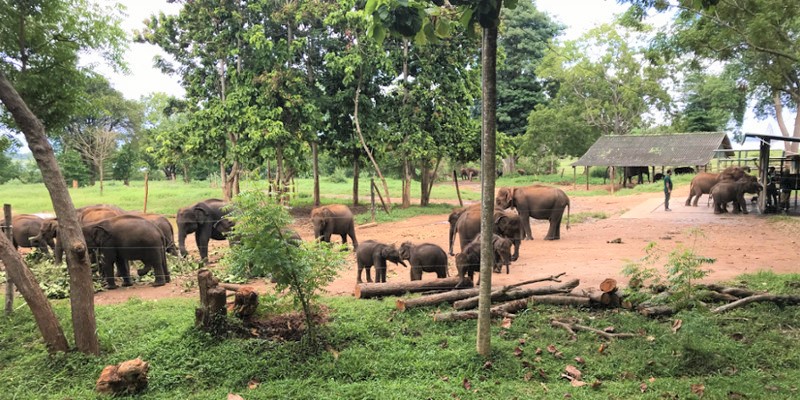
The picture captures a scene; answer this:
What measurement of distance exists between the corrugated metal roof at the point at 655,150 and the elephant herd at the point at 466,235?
799 inches

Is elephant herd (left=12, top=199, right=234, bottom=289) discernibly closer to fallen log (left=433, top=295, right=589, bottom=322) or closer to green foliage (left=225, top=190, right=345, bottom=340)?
green foliage (left=225, top=190, right=345, bottom=340)

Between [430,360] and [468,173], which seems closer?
[430,360]

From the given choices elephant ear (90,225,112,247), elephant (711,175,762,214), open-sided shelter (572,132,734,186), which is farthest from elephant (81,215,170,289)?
open-sided shelter (572,132,734,186)

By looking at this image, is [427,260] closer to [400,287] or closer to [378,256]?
[378,256]

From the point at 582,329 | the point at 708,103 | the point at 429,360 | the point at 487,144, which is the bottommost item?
the point at 429,360

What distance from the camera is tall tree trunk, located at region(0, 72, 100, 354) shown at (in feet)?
18.9

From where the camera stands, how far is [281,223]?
5.64 meters

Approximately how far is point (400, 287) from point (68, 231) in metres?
4.47

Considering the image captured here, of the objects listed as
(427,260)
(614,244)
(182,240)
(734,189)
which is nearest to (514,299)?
(427,260)

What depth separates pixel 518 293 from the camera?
295 inches

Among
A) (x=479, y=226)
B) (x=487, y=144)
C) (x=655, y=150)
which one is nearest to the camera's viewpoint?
(x=487, y=144)

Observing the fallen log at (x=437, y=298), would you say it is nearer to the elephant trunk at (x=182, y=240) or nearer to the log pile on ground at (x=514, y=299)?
the log pile on ground at (x=514, y=299)

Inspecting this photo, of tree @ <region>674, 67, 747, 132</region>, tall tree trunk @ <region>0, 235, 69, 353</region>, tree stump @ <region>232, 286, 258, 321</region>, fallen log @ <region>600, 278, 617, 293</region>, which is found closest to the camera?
tall tree trunk @ <region>0, 235, 69, 353</region>

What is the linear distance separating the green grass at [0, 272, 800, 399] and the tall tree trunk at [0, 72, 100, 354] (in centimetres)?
32
